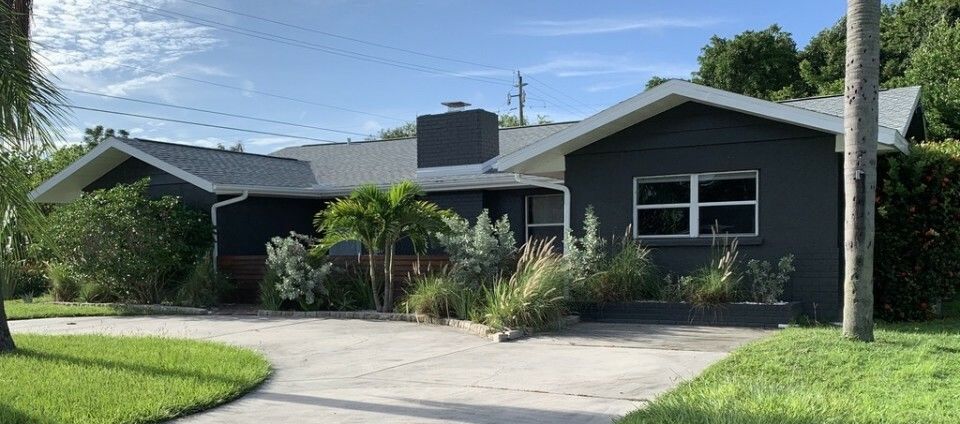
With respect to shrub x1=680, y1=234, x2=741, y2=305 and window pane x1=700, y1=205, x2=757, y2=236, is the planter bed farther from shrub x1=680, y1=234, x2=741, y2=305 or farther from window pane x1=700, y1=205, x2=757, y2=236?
window pane x1=700, y1=205, x2=757, y2=236

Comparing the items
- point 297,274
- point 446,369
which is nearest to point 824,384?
point 446,369

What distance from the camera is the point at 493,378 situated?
7996 millimetres

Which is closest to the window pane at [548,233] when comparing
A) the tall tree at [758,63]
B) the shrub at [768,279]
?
the shrub at [768,279]

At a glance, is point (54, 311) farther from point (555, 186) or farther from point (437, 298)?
point (555, 186)

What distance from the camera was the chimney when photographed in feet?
62.0

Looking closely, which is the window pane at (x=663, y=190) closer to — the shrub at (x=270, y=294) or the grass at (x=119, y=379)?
the shrub at (x=270, y=294)

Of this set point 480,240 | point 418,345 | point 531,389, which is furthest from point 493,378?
point 480,240

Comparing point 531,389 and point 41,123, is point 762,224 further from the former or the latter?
point 41,123

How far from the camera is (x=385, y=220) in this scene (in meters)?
13.6

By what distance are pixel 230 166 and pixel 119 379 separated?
1186cm

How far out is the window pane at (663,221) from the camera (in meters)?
13.1

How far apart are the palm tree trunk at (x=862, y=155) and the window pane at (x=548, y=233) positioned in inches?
349

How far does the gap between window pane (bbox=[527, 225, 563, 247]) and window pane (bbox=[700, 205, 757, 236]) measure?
497 centimetres

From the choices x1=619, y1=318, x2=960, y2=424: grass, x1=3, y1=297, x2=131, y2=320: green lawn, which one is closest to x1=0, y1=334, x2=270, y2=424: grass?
x1=619, y1=318, x2=960, y2=424: grass
